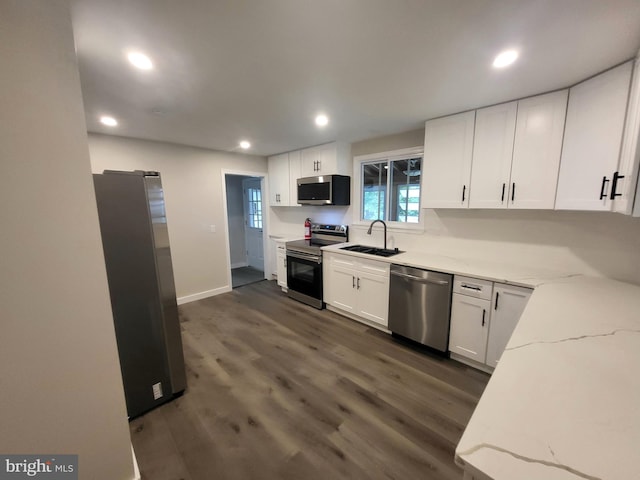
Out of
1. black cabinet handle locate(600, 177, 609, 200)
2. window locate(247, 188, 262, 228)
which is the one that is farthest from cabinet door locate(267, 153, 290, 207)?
black cabinet handle locate(600, 177, 609, 200)

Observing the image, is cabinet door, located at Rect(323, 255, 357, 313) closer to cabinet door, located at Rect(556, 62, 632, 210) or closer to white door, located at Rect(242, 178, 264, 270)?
cabinet door, located at Rect(556, 62, 632, 210)

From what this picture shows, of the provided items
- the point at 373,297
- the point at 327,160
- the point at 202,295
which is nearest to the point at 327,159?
the point at 327,160

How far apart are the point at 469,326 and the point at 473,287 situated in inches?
14.9

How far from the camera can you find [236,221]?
5.95 m

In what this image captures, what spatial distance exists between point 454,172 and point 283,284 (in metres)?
3.06

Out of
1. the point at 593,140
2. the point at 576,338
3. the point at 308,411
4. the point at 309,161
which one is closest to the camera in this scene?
the point at 576,338

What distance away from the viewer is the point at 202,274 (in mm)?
4086

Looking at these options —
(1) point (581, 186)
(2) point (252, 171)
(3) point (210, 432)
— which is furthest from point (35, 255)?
(2) point (252, 171)

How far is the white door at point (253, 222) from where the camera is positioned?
5.63 meters

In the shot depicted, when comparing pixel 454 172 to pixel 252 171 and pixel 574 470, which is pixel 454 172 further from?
pixel 252 171

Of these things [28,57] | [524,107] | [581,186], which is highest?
[524,107]

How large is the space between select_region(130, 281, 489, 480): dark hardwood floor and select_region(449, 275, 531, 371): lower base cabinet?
0.19m

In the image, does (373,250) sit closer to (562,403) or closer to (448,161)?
(448,161)

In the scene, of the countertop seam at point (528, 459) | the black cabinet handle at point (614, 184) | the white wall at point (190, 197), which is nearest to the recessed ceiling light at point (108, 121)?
the white wall at point (190, 197)
